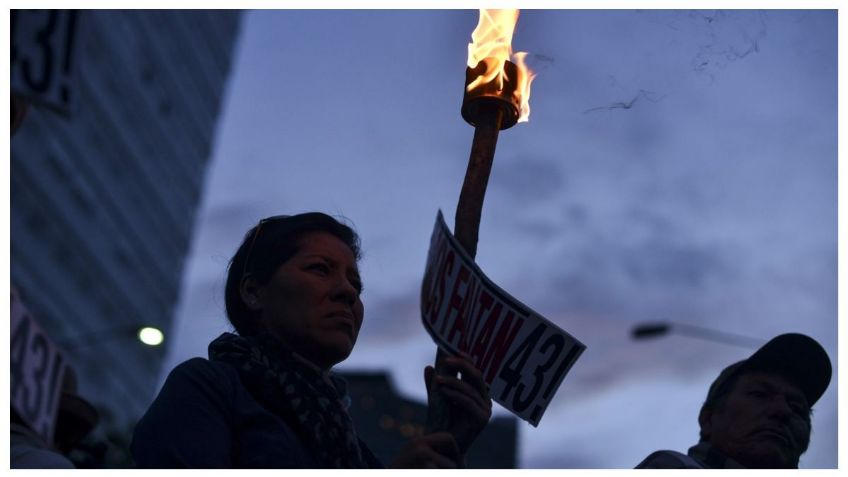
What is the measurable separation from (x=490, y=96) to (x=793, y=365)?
5.24 feet

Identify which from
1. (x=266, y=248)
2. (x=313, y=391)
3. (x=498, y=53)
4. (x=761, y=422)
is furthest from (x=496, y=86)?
(x=761, y=422)

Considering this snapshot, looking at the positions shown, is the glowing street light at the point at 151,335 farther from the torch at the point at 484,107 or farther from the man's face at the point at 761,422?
the torch at the point at 484,107

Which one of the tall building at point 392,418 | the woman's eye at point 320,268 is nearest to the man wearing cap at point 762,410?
the woman's eye at point 320,268

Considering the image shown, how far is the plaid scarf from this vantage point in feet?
13.7

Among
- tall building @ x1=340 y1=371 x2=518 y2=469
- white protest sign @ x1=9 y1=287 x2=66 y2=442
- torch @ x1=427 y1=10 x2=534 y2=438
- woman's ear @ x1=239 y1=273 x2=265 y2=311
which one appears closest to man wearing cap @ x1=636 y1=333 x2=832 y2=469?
torch @ x1=427 y1=10 x2=534 y2=438

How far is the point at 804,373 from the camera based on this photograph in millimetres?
5301

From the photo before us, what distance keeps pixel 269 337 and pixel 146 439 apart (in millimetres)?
554

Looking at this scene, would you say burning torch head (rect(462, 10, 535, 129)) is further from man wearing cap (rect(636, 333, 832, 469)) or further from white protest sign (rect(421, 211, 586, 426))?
man wearing cap (rect(636, 333, 832, 469))

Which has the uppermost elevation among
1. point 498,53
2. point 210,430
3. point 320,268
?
point 498,53

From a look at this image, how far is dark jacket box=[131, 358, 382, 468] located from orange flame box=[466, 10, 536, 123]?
1223mm

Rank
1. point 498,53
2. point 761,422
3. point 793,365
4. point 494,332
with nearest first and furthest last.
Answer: point 494,332 → point 498,53 → point 761,422 → point 793,365

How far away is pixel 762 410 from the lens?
16.8ft

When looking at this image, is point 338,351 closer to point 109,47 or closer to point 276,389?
point 276,389

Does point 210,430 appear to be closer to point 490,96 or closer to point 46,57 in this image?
point 490,96
